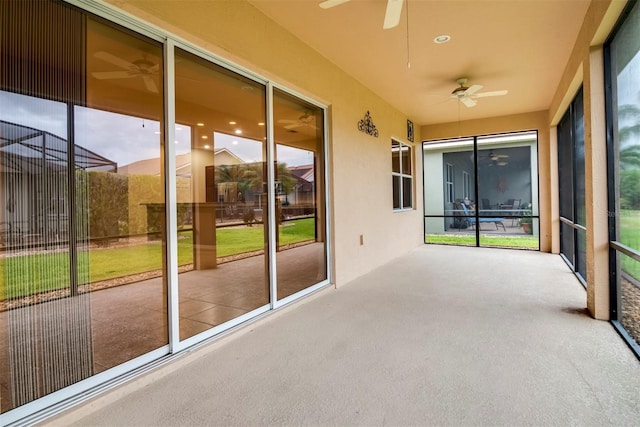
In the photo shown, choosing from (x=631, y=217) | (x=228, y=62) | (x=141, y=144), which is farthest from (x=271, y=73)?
(x=631, y=217)

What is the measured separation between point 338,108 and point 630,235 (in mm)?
3239

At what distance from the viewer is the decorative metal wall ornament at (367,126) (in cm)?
502

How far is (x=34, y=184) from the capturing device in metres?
1.73

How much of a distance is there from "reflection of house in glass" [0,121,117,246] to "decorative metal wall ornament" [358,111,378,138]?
3.82 m

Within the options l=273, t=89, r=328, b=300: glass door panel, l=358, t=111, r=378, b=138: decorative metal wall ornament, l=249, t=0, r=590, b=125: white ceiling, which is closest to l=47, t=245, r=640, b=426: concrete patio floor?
l=273, t=89, r=328, b=300: glass door panel

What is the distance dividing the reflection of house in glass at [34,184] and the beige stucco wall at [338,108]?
3.09 ft

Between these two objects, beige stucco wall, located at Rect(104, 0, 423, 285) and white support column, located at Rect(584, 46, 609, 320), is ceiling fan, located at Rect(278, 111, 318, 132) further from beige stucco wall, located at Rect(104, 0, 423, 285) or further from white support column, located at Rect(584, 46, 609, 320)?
white support column, located at Rect(584, 46, 609, 320)

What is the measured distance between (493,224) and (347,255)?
4.78m

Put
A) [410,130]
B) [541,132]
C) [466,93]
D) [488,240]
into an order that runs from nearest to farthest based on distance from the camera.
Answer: [466,93] → [541,132] → [410,130] → [488,240]

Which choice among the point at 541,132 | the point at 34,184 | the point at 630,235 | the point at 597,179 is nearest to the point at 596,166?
the point at 597,179

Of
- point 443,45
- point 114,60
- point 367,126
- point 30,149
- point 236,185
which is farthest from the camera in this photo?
point 367,126

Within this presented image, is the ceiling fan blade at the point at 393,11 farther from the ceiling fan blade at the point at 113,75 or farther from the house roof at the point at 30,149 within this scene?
the house roof at the point at 30,149

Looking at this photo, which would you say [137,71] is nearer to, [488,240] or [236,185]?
[236,185]

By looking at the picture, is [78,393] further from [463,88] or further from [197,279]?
[463,88]
